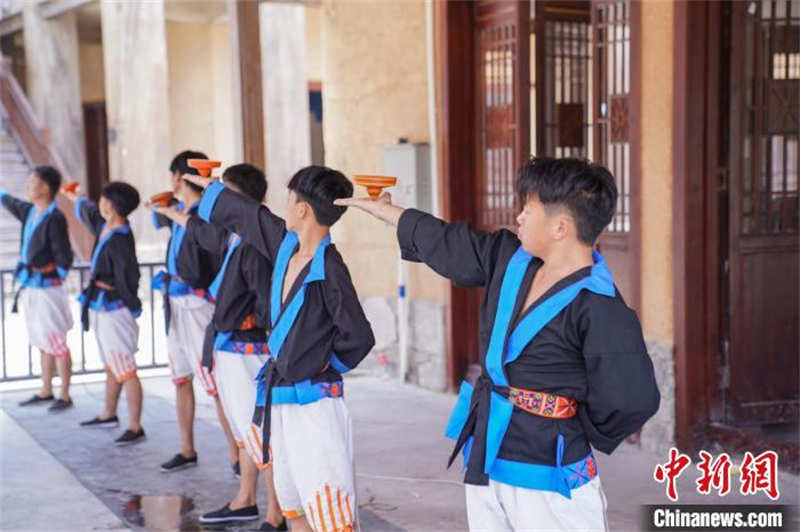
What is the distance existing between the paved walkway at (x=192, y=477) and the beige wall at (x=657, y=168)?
860 millimetres

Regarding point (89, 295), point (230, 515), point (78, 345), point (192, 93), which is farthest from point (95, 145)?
point (230, 515)

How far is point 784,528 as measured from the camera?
464cm

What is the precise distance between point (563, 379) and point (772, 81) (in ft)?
11.8

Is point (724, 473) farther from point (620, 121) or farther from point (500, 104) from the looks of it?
point (500, 104)

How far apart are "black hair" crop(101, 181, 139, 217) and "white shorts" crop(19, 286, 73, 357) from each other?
121cm

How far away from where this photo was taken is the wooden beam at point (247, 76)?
27.6 feet

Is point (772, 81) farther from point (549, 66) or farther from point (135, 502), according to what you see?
point (135, 502)

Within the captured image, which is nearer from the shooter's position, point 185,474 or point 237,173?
point 237,173

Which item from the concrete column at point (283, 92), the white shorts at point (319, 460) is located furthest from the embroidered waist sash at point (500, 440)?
the concrete column at point (283, 92)

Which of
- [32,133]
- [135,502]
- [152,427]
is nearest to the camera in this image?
[135,502]

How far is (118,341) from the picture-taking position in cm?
627

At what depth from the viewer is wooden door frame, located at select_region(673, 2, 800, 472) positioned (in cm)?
536

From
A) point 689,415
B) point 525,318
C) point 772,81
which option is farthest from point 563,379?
point 772,81

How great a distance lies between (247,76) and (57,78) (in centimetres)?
733
